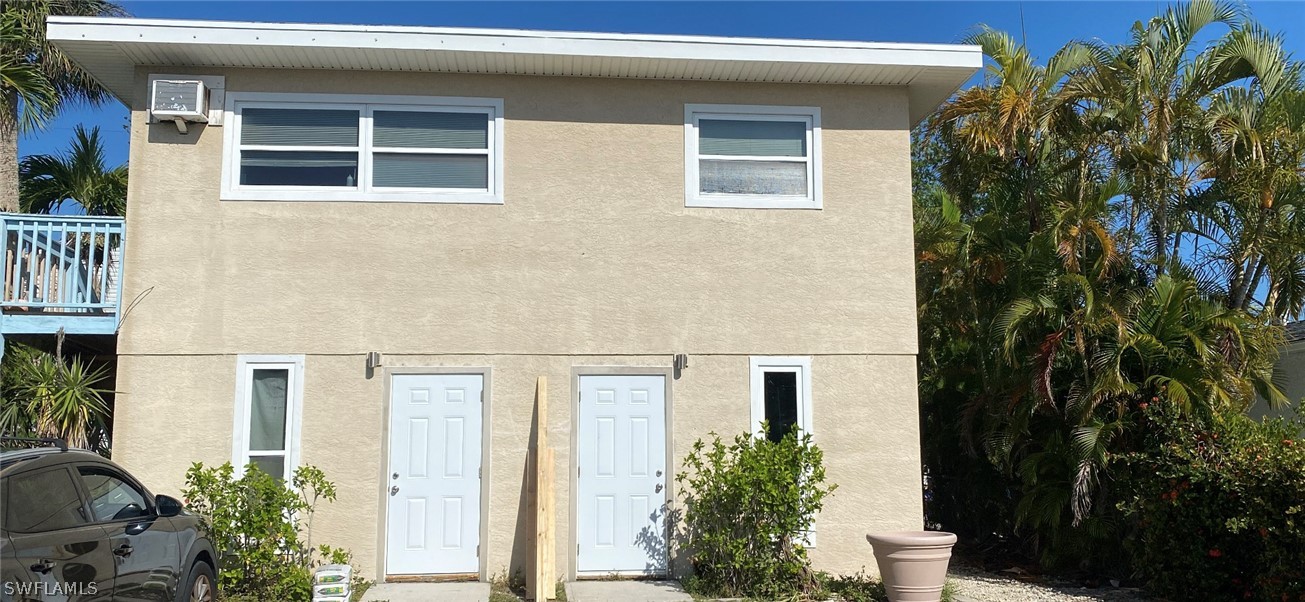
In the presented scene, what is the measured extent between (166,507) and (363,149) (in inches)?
169

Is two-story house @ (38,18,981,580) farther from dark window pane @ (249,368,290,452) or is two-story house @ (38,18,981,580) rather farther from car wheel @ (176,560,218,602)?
car wheel @ (176,560,218,602)

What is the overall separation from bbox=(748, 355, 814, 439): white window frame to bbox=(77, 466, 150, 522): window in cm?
557

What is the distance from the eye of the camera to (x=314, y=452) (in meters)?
9.81

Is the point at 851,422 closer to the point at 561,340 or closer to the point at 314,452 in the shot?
the point at 561,340

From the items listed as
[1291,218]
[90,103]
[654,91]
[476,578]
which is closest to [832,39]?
[654,91]

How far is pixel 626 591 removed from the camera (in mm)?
9469

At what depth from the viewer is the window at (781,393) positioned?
33.9ft

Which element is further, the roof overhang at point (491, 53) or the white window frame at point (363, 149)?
the white window frame at point (363, 149)

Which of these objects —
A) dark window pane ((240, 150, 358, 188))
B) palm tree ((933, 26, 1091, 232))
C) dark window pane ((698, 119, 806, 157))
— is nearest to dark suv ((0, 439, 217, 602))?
dark window pane ((240, 150, 358, 188))

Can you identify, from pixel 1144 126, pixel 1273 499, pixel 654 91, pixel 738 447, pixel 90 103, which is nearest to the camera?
pixel 1273 499

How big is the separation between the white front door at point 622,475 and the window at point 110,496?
4147 mm

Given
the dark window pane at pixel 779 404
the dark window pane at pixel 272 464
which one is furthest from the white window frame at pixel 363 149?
the dark window pane at pixel 779 404

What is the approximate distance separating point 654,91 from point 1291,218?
23.0 feet

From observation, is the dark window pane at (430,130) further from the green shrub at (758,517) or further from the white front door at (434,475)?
the green shrub at (758,517)
